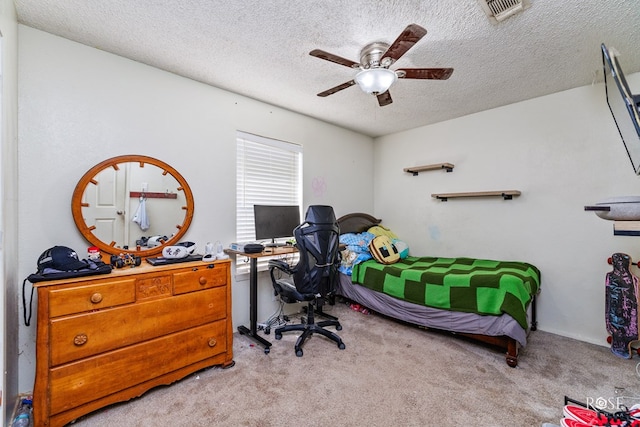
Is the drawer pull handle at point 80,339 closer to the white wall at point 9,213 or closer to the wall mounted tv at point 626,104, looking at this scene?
the white wall at point 9,213

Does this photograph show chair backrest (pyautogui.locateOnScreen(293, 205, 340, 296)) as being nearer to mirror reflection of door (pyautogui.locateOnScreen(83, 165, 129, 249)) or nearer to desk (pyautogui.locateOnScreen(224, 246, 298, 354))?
desk (pyautogui.locateOnScreen(224, 246, 298, 354))

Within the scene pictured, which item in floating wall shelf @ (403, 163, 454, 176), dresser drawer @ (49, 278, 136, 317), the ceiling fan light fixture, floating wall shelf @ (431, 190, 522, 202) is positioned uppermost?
the ceiling fan light fixture

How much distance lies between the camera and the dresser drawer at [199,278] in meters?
2.08

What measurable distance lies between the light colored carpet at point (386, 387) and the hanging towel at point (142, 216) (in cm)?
125

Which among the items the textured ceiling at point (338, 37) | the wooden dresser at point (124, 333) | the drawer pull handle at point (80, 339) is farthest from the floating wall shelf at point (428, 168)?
the drawer pull handle at point (80, 339)

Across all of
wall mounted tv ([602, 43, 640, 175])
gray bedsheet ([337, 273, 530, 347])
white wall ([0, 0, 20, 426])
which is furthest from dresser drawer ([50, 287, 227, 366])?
wall mounted tv ([602, 43, 640, 175])

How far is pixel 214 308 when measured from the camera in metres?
2.25

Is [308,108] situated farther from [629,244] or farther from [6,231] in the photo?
[629,244]

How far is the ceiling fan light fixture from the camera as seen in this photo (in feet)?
6.56

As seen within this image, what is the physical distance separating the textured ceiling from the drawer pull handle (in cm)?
205

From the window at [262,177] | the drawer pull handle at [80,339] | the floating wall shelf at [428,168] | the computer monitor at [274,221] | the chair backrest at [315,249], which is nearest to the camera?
the drawer pull handle at [80,339]

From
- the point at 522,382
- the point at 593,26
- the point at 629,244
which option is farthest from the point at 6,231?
the point at 629,244

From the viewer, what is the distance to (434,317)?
2693mm

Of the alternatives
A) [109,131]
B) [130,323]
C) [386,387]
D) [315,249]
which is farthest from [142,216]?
[386,387]
